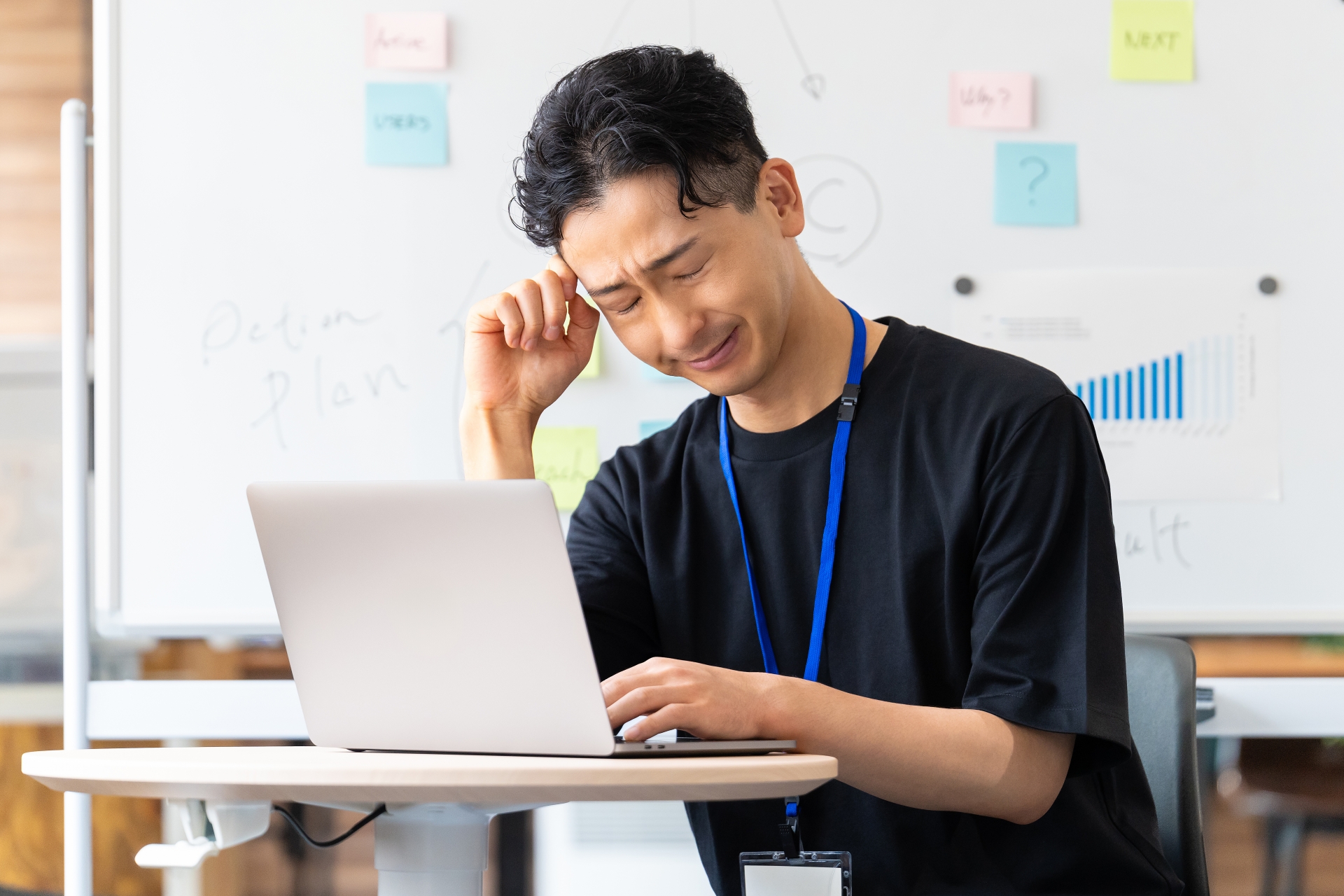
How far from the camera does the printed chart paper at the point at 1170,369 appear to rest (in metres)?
1.58

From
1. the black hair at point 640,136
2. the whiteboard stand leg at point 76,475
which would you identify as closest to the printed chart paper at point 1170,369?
the black hair at point 640,136

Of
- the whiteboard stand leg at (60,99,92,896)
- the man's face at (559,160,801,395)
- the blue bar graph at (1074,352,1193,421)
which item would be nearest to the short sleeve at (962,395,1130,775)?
the man's face at (559,160,801,395)

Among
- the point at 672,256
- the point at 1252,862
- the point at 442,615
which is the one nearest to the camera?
the point at 442,615

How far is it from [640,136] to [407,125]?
76 cm

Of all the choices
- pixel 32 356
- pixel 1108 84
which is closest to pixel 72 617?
pixel 32 356

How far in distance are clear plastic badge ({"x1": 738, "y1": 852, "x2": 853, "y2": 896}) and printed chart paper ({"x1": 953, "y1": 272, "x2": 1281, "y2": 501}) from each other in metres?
0.94

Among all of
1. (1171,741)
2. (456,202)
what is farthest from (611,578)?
(456,202)

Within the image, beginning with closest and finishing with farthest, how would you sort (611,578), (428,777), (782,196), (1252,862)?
(428,777), (782,196), (611,578), (1252,862)

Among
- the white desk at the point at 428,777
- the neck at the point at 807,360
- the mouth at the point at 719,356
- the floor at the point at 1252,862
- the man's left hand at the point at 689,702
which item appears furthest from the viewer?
the floor at the point at 1252,862

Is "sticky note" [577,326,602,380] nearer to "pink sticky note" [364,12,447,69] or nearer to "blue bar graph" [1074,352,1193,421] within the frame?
"pink sticky note" [364,12,447,69]

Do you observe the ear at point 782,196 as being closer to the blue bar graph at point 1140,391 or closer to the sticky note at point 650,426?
the sticky note at point 650,426

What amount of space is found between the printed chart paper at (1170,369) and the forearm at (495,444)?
29.2 inches

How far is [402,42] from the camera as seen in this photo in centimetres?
161

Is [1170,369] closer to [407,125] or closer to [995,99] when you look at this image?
[995,99]
